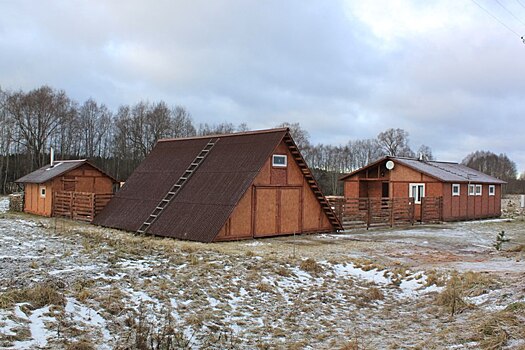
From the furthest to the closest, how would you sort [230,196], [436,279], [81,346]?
[230,196]
[436,279]
[81,346]

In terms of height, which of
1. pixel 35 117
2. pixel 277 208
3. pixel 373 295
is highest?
pixel 35 117

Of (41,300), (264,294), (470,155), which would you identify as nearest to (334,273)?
(264,294)

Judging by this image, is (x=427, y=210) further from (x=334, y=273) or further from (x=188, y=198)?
(x=334, y=273)

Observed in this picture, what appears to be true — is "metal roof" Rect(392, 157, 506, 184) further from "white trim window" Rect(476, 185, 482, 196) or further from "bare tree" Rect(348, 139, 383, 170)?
"bare tree" Rect(348, 139, 383, 170)

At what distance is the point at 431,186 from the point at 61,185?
71.5 ft

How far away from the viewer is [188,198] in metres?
18.8

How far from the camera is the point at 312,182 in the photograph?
1992 centimetres

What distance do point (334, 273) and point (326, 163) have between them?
61846mm

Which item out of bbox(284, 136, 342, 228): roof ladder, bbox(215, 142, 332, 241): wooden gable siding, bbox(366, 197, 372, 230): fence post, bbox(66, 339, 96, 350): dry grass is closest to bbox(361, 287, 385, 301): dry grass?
bbox(66, 339, 96, 350): dry grass

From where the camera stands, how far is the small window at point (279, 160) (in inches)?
740

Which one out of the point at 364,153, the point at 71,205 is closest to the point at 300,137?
the point at 364,153

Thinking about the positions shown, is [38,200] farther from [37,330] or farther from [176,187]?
[37,330]

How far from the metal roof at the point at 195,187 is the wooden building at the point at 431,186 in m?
11.5

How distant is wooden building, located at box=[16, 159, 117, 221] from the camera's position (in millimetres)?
26781
